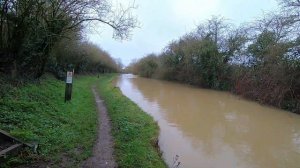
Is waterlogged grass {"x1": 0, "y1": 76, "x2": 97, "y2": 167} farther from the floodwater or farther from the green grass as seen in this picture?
the floodwater

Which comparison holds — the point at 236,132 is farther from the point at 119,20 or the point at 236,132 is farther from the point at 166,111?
the point at 119,20

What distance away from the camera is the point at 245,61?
32594 mm

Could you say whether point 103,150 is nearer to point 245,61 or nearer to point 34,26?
point 34,26

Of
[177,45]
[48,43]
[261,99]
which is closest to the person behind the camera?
[48,43]

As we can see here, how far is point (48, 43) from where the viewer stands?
17922mm

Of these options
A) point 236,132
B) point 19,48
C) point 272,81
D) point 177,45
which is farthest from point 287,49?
point 177,45

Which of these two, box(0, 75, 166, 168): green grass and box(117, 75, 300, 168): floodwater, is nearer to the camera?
box(0, 75, 166, 168): green grass

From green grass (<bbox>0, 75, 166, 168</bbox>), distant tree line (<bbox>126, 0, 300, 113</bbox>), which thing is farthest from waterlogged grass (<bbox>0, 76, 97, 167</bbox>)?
distant tree line (<bbox>126, 0, 300, 113</bbox>)

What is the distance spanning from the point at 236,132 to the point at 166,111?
5.36 metres

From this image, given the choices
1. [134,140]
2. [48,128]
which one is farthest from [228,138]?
[48,128]

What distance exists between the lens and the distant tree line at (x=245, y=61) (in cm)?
2133

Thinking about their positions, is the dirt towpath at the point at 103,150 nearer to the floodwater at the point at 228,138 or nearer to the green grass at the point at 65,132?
the green grass at the point at 65,132

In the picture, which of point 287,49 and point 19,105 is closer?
point 19,105

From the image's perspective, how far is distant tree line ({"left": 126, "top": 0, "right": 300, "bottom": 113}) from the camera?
2133 centimetres
